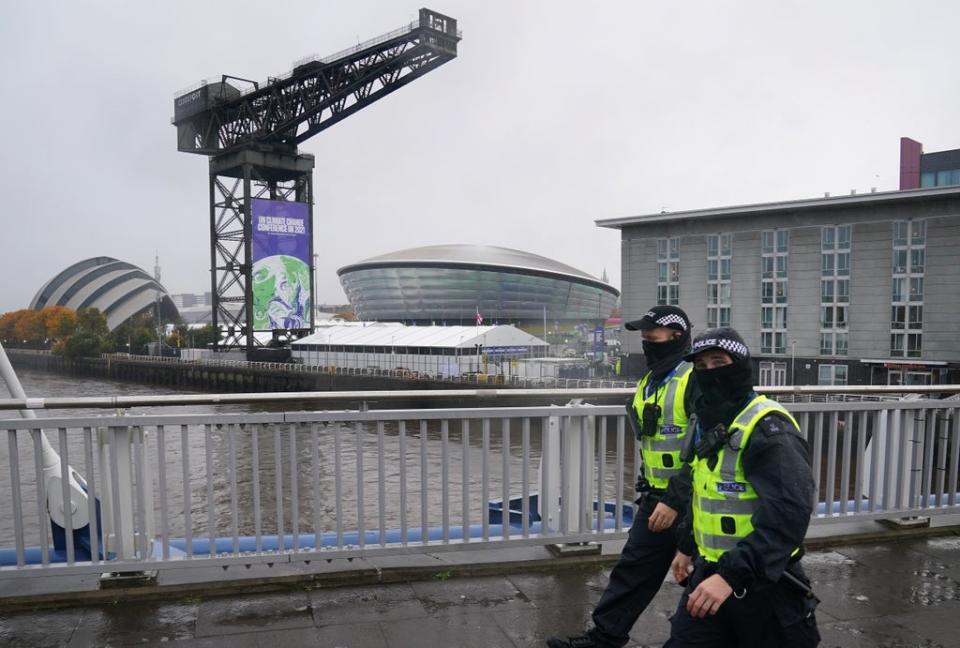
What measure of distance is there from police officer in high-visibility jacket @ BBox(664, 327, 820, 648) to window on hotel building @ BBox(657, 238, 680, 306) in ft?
158

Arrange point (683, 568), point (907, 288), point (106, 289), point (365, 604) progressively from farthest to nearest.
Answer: point (106, 289) < point (907, 288) < point (365, 604) < point (683, 568)

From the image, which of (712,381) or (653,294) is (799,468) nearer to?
(712,381)

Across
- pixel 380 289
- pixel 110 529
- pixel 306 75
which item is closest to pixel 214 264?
pixel 306 75

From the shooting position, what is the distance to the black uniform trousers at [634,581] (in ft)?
9.09

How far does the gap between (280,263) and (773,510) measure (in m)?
61.6

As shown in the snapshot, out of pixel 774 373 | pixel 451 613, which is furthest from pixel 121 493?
pixel 774 373

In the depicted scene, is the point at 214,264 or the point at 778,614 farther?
the point at 214,264

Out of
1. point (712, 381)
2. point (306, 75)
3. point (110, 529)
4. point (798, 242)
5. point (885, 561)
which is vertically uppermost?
point (306, 75)

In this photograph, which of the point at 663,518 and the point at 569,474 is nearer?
the point at 663,518

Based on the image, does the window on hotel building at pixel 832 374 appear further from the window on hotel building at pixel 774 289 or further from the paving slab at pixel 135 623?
the paving slab at pixel 135 623

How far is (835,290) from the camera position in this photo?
140 feet

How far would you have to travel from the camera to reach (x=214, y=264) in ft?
202

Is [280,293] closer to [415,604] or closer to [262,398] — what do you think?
A: [262,398]

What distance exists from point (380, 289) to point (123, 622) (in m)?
108
